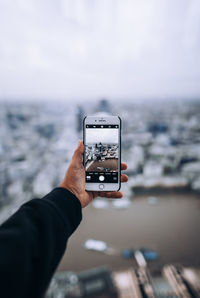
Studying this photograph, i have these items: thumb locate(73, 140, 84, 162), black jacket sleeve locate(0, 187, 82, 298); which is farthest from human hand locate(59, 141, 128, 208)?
black jacket sleeve locate(0, 187, 82, 298)

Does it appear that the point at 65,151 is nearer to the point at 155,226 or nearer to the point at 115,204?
the point at 115,204

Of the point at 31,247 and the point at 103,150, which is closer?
the point at 31,247

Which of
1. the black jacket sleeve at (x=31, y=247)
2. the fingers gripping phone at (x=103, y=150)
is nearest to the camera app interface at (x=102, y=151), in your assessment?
the fingers gripping phone at (x=103, y=150)

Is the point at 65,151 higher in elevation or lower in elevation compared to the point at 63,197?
lower

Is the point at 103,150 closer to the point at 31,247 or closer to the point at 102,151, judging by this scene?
the point at 102,151

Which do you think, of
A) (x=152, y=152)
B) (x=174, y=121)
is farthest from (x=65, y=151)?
(x=174, y=121)

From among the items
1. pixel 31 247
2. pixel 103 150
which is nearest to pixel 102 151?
pixel 103 150
